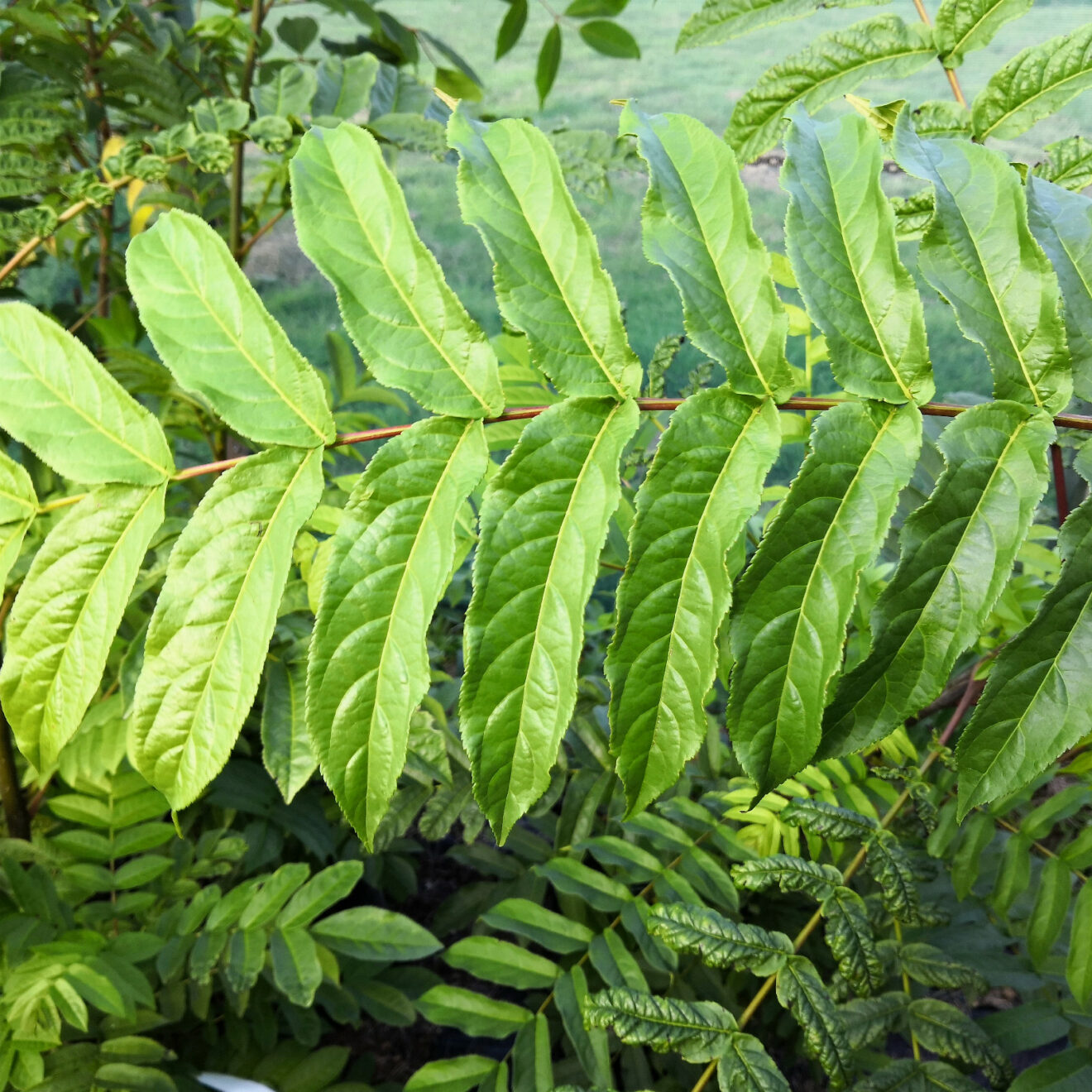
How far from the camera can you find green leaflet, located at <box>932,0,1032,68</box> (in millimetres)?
730

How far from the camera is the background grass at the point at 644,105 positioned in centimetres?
320

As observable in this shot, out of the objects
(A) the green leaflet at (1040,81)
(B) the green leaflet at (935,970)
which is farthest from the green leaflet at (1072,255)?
(B) the green leaflet at (935,970)

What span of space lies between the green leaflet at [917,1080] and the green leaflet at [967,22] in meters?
0.82

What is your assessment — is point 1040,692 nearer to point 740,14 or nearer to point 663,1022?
point 663,1022

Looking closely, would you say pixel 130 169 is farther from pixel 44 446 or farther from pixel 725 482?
pixel 725 482

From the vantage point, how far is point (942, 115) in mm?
743

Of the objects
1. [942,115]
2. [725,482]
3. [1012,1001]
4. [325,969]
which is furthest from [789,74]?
[1012,1001]

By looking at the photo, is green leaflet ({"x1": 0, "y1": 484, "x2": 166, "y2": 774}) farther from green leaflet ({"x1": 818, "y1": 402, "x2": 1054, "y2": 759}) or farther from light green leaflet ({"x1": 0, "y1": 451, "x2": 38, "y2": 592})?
green leaflet ({"x1": 818, "y1": 402, "x2": 1054, "y2": 759})

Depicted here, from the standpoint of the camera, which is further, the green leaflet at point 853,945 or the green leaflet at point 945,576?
the green leaflet at point 853,945

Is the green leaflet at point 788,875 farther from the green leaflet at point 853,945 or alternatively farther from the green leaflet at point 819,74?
the green leaflet at point 819,74

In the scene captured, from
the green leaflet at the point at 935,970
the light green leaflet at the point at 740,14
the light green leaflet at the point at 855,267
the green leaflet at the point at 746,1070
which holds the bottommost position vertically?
the green leaflet at the point at 935,970

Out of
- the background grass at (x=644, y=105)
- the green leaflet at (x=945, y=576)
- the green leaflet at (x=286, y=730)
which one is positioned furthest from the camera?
the background grass at (x=644, y=105)

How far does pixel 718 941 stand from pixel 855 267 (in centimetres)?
49

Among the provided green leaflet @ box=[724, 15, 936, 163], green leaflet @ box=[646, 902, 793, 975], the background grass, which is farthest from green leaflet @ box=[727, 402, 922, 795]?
the background grass
